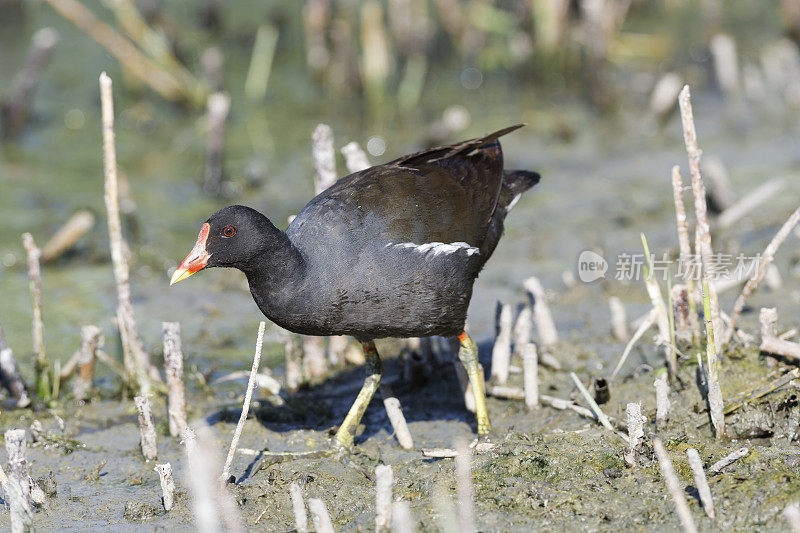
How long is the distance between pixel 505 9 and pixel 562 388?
4974 mm

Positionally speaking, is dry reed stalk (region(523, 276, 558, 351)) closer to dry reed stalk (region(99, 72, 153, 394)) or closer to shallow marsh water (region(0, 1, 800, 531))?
shallow marsh water (region(0, 1, 800, 531))

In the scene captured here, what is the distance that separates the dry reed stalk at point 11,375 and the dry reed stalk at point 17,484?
1.08 m

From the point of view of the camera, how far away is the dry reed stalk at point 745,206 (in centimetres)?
555

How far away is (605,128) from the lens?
739 cm

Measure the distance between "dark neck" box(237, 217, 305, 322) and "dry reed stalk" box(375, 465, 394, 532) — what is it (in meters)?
0.91

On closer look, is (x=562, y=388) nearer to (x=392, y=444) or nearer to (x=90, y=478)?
(x=392, y=444)

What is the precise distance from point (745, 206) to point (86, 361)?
3.67 m

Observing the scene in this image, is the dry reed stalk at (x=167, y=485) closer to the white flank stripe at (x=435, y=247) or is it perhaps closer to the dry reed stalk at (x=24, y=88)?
the white flank stripe at (x=435, y=247)

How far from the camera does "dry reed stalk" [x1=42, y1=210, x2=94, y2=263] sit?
578 centimetres

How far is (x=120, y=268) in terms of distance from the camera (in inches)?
165

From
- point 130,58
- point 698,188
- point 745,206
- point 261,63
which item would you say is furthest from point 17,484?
point 261,63

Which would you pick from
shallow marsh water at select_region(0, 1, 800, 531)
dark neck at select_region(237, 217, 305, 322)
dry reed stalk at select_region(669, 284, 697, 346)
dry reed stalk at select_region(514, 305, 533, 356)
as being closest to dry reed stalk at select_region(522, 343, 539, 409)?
shallow marsh water at select_region(0, 1, 800, 531)

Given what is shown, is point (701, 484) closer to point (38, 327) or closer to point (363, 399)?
point (363, 399)

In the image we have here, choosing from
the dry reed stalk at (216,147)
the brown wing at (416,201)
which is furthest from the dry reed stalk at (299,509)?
the dry reed stalk at (216,147)
